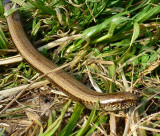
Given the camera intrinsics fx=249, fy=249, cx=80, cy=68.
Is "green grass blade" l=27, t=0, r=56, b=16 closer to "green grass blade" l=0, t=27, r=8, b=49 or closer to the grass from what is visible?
the grass

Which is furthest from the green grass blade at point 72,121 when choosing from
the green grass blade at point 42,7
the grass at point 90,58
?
the green grass blade at point 42,7

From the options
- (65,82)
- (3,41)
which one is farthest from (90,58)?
(3,41)

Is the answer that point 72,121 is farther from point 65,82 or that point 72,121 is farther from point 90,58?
point 90,58

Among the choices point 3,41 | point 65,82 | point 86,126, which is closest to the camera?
point 86,126

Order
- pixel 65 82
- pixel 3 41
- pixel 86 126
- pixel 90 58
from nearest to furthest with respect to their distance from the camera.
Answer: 1. pixel 86 126
2. pixel 65 82
3. pixel 90 58
4. pixel 3 41

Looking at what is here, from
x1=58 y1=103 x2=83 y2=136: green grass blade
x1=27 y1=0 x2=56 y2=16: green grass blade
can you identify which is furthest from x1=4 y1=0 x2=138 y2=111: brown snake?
x1=27 y1=0 x2=56 y2=16: green grass blade

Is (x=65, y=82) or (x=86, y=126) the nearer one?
(x=86, y=126)
